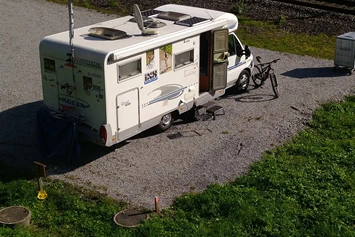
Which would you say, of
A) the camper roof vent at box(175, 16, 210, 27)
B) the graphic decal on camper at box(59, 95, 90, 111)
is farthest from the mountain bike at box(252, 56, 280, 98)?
the graphic decal on camper at box(59, 95, 90, 111)

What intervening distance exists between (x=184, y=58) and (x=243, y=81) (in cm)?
339

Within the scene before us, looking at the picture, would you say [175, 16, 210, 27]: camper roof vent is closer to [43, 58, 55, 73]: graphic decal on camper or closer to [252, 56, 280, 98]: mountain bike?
[252, 56, 280, 98]: mountain bike

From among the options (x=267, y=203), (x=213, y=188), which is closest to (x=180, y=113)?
(x=213, y=188)

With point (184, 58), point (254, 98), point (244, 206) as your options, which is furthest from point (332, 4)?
point (244, 206)

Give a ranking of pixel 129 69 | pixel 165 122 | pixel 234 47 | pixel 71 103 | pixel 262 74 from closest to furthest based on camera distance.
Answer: pixel 129 69 → pixel 71 103 → pixel 165 122 → pixel 234 47 → pixel 262 74


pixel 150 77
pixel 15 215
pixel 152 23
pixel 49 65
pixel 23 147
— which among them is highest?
pixel 152 23

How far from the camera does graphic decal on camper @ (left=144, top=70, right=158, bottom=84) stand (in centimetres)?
1389

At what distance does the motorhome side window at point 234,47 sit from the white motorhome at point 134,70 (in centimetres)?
80

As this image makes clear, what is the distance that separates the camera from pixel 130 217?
37.8 ft

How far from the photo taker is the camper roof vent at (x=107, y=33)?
Answer: 13742 mm

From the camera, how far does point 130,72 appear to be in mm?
13508

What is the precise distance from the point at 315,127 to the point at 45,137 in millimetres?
6846

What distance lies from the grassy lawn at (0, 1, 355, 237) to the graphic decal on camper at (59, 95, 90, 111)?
183cm

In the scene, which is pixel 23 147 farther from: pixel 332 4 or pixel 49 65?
pixel 332 4
